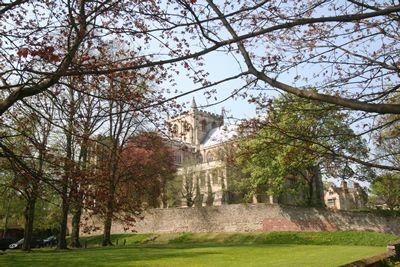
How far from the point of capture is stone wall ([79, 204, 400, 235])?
941 inches

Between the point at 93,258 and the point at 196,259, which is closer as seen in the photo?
the point at 196,259

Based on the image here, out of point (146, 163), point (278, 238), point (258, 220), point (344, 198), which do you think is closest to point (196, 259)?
point (278, 238)

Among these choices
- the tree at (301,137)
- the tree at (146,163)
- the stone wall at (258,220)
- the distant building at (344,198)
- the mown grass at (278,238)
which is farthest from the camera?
the distant building at (344,198)

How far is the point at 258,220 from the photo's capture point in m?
27.4

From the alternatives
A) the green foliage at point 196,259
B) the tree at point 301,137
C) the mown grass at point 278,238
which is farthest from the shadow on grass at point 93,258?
the mown grass at point 278,238

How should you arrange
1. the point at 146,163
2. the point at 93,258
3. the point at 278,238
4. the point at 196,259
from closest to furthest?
the point at 196,259, the point at 93,258, the point at 278,238, the point at 146,163

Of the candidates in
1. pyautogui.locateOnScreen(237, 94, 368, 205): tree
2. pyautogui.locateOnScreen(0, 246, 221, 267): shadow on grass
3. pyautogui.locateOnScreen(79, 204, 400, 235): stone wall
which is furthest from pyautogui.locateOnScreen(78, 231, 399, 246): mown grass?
pyautogui.locateOnScreen(237, 94, 368, 205): tree

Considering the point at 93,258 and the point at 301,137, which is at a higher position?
the point at 301,137

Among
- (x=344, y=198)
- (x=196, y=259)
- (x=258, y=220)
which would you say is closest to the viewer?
(x=196, y=259)

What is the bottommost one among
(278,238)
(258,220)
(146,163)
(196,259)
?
(196,259)

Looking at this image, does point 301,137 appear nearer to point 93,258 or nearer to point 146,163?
point 93,258

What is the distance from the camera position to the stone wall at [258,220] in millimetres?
23891

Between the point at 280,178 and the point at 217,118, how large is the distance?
66.0 ft

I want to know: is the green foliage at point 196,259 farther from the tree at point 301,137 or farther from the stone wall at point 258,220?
the stone wall at point 258,220
